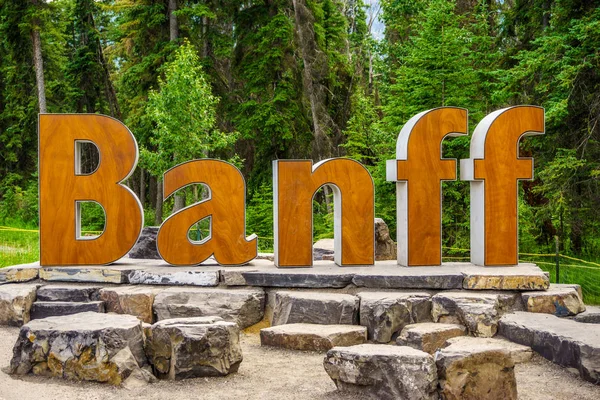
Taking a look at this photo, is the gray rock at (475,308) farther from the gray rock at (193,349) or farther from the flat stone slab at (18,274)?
the flat stone slab at (18,274)

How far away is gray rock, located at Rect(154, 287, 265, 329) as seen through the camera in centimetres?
764

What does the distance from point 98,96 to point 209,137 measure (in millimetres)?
11747

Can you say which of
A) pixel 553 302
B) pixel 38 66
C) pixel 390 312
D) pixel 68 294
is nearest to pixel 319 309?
pixel 390 312

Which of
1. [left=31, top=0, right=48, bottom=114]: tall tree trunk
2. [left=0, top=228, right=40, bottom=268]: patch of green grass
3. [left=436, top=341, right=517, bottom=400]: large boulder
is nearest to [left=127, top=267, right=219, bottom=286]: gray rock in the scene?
[left=436, top=341, right=517, bottom=400]: large boulder

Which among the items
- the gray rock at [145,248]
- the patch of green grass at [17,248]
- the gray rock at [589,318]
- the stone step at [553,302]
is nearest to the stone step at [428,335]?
the stone step at [553,302]

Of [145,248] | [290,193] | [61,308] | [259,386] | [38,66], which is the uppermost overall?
[38,66]

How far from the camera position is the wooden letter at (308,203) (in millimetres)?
8266

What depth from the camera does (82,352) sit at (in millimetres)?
5555

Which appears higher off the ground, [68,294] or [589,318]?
[68,294]

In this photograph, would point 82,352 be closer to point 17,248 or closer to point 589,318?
point 589,318

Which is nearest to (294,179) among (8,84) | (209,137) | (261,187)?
(209,137)

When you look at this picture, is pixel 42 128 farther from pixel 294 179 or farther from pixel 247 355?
pixel 247 355

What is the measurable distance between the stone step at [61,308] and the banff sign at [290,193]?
0.66 meters

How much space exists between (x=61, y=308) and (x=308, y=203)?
3.29m
